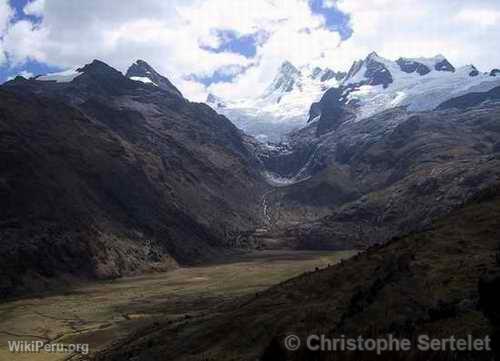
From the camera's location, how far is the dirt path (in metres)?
93.0

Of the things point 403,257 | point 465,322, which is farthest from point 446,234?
point 465,322

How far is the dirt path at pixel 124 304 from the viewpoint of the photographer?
93.0 metres

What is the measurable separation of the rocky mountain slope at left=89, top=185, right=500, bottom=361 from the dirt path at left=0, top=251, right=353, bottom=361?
969 inches

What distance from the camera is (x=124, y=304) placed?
413ft

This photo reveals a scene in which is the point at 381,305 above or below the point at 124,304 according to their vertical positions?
above

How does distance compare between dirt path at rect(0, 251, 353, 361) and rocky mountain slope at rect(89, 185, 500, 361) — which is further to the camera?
dirt path at rect(0, 251, 353, 361)

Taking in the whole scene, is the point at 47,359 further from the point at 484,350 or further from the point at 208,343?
the point at 484,350

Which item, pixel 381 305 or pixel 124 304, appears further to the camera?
pixel 124 304

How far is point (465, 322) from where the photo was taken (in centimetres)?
2634

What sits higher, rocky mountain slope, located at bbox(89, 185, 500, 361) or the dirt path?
rocky mountain slope, located at bbox(89, 185, 500, 361)

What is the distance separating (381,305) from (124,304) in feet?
318

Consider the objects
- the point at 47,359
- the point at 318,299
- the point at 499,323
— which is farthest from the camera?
the point at 47,359

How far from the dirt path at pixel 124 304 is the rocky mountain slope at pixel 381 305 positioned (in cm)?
2462

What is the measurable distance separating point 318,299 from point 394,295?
13576 mm
